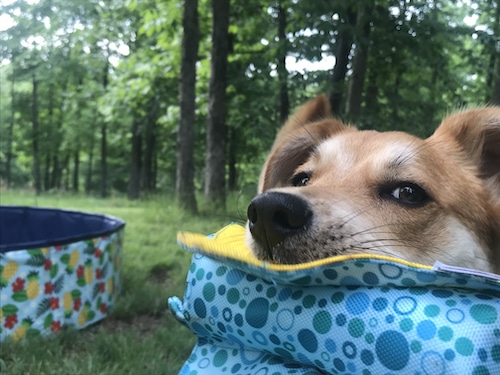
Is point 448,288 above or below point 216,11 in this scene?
below

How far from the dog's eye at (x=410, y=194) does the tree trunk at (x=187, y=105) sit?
742 cm

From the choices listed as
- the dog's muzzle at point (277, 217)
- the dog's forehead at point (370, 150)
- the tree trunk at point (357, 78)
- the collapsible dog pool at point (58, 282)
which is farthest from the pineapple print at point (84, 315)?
the tree trunk at point (357, 78)

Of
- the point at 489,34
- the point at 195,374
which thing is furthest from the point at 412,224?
the point at 489,34

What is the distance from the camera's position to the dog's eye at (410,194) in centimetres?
175

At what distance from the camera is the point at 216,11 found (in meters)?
9.18

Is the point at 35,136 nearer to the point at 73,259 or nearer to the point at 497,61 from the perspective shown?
the point at 497,61

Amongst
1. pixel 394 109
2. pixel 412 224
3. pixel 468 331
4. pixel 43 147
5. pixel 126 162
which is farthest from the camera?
pixel 126 162

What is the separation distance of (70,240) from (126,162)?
1119 inches

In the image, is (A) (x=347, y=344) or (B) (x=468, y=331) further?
(A) (x=347, y=344)

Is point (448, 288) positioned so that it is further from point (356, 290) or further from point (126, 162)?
point (126, 162)

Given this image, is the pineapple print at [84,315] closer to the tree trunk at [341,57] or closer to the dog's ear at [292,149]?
the dog's ear at [292,149]

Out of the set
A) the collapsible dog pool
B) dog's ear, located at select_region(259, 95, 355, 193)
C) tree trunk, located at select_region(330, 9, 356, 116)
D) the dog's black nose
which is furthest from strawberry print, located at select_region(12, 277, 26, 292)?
tree trunk, located at select_region(330, 9, 356, 116)

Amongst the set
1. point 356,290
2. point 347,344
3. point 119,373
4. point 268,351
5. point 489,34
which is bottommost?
point 119,373

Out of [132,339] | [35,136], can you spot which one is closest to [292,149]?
[132,339]
